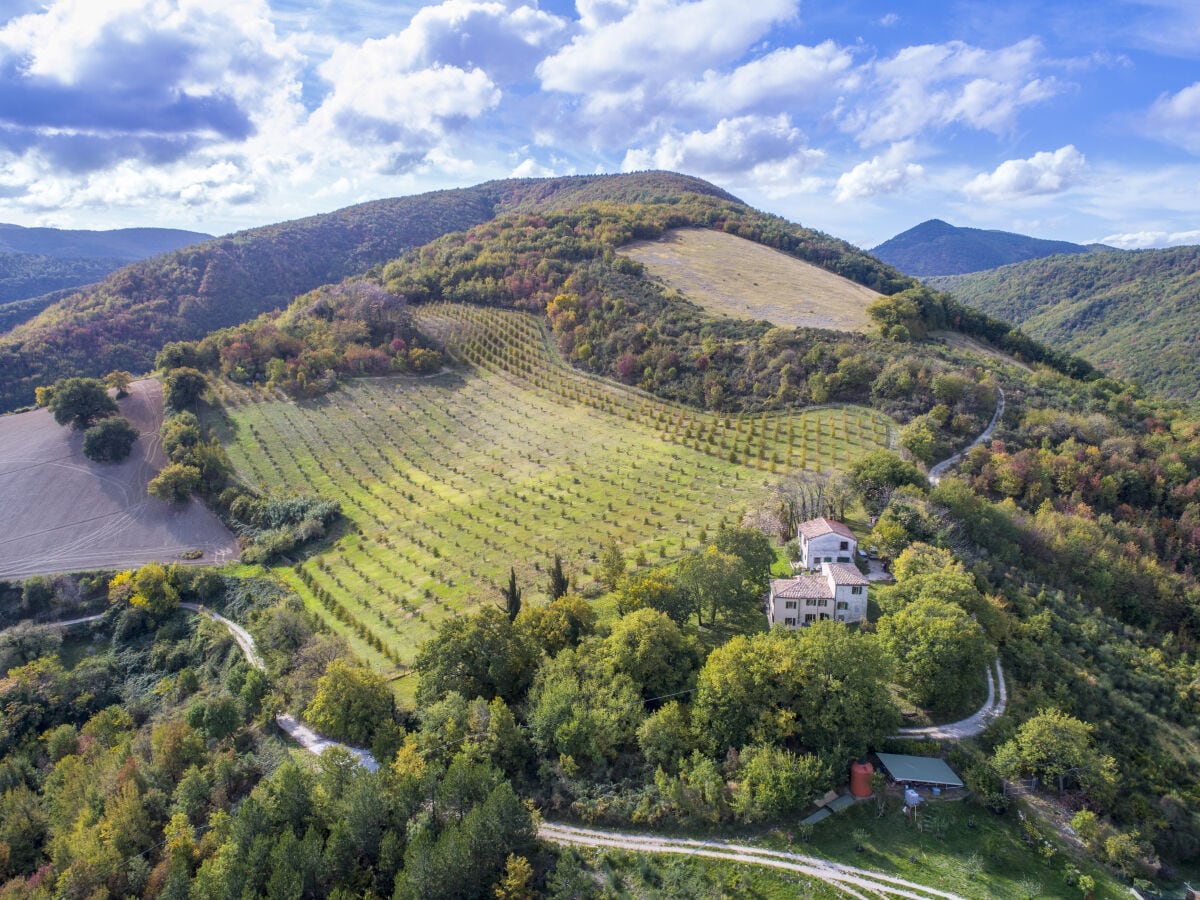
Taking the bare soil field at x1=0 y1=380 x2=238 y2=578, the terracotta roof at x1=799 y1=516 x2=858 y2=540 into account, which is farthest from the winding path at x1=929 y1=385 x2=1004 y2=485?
the bare soil field at x1=0 y1=380 x2=238 y2=578

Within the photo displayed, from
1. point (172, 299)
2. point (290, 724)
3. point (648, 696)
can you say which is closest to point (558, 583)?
point (648, 696)

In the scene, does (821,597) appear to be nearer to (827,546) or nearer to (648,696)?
(827,546)

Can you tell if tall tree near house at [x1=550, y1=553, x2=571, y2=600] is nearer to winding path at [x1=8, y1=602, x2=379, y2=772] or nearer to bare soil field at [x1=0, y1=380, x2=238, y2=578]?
winding path at [x1=8, y1=602, x2=379, y2=772]

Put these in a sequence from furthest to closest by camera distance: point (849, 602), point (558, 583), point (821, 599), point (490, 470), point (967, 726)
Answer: point (490, 470)
point (558, 583)
point (849, 602)
point (821, 599)
point (967, 726)

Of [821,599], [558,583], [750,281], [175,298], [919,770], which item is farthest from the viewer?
[175,298]

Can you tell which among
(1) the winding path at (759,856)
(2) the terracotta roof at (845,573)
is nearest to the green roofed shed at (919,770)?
(1) the winding path at (759,856)

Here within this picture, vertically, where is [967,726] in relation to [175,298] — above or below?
below
